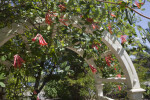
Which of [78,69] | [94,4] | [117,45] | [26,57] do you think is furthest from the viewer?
[78,69]

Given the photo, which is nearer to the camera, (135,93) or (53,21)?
(53,21)

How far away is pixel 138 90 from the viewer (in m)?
2.45

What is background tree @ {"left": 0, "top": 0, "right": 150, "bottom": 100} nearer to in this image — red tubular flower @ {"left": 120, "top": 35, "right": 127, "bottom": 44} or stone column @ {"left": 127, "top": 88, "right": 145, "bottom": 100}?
Answer: red tubular flower @ {"left": 120, "top": 35, "right": 127, "bottom": 44}

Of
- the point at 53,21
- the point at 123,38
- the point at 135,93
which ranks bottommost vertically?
the point at 135,93

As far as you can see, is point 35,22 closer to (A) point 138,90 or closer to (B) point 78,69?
(A) point 138,90

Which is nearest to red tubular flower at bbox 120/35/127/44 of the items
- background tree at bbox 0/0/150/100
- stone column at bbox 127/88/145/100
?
background tree at bbox 0/0/150/100

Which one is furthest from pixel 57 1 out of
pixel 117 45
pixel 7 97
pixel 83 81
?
pixel 83 81

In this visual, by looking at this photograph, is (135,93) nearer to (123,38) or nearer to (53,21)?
(123,38)

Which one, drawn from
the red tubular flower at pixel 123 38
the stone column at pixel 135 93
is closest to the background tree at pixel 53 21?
the red tubular flower at pixel 123 38

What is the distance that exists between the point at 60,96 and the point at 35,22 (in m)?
7.31

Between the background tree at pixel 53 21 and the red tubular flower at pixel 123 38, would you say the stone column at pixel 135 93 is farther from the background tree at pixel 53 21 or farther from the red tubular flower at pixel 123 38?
the background tree at pixel 53 21

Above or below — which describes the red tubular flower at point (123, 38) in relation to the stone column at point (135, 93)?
above

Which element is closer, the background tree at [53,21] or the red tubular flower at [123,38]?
the background tree at [53,21]

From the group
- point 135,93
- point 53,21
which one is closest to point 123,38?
point 135,93
